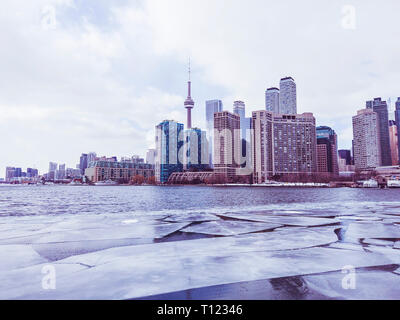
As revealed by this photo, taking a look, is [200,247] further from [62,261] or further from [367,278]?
[367,278]

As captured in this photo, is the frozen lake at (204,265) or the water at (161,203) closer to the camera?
the frozen lake at (204,265)

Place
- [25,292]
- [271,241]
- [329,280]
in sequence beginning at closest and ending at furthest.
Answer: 1. [25,292]
2. [329,280]
3. [271,241]

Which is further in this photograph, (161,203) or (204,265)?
(161,203)

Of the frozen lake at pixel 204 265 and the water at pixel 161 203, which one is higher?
the frozen lake at pixel 204 265

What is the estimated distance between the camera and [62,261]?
7.17 m

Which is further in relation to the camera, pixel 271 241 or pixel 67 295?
pixel 271 241

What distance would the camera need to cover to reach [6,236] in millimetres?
11141

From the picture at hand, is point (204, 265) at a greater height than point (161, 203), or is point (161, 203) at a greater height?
point (204, 265)

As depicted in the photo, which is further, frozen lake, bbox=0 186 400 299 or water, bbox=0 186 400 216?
water, bbox=0 186 400 216

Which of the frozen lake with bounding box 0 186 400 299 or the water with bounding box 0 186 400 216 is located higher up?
the frozen lake with bounding box 0 186 400 299
